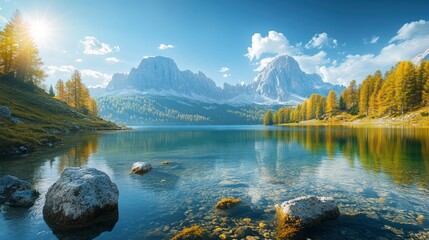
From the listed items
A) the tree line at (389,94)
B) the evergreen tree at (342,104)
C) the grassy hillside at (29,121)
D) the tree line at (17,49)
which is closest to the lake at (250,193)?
the grassy hillside at (29,121)

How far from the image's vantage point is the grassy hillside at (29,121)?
36.7 metres

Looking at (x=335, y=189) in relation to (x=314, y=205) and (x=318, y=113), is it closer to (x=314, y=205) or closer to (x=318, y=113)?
(x=314, y=205)

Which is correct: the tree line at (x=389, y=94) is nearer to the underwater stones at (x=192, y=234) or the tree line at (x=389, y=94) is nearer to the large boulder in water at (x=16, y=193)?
the underwater stones at (x=192, y=234)

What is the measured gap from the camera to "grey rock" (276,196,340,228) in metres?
12.9

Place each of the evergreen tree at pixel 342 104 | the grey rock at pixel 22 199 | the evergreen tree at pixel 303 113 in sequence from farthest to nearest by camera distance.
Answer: the evergreen tree at pixel 303 113 < the evergreen tree at pixel 342 104 < the grey rock at pixel 22 199

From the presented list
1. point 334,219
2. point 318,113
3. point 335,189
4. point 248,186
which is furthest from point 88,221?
point 318,113

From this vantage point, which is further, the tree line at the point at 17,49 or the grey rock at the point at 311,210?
the tree line at the point at 17,49

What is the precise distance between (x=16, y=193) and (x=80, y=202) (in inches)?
282

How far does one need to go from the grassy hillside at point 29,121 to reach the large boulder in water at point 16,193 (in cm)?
1982

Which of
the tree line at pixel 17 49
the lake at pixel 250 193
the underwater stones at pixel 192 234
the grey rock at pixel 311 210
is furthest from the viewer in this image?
the tree line at pixel 17 49

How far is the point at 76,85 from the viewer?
413 feet

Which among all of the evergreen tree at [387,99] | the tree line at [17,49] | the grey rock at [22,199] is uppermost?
the tree line at [17,49]

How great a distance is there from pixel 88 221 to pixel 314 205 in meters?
13.5

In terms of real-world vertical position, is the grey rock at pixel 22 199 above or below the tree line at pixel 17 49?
below
